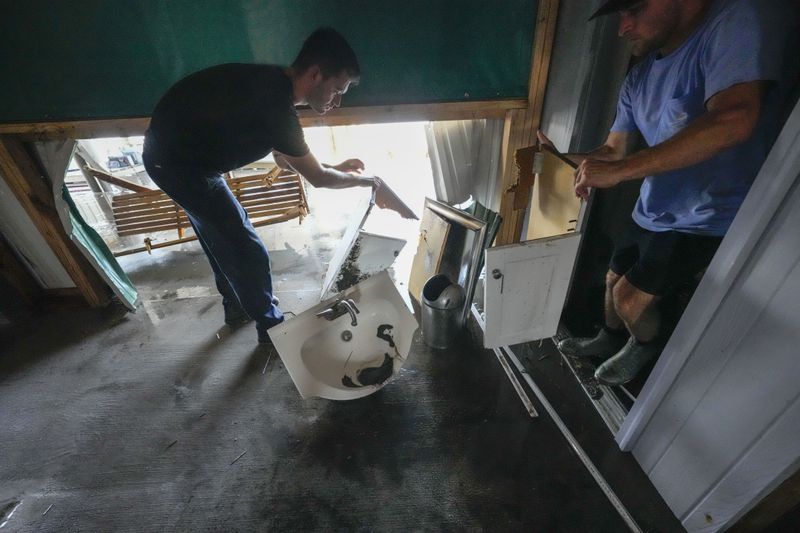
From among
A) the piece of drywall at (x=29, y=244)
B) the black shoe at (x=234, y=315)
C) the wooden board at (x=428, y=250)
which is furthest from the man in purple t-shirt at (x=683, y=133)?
the piece of drywall at (x=29, y=244)

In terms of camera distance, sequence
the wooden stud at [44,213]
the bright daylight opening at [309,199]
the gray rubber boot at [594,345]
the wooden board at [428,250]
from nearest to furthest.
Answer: the gray rubber boot at [594,345] → the wooden stud at [44,213] → the wooden board at [428,250] → the bright daylight opening at [309,199]

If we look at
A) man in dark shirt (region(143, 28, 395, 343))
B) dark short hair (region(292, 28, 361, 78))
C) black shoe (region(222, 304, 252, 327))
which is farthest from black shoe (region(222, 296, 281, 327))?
dark short hair (region(292, 28, 361, 78))

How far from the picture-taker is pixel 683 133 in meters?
0.86

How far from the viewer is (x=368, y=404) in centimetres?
172

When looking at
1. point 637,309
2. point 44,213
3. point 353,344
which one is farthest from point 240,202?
point 637,309

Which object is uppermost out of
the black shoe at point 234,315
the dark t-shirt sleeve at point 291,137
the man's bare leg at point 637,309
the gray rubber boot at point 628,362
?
the dark t-shirt sleeve at point 291,137

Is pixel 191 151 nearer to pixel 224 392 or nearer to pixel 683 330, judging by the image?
pixel 224 392

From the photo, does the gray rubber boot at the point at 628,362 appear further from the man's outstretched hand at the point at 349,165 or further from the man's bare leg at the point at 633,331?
the man's outstretched hand at the point at 349,165

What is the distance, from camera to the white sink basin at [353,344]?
1411 millimetres

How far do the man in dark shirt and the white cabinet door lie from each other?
968 millimetres

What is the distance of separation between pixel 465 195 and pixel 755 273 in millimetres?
1709

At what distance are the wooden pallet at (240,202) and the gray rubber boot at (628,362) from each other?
2783 millimetres

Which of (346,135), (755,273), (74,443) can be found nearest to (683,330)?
(755,273)

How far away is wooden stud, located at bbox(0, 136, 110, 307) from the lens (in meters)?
1.91
